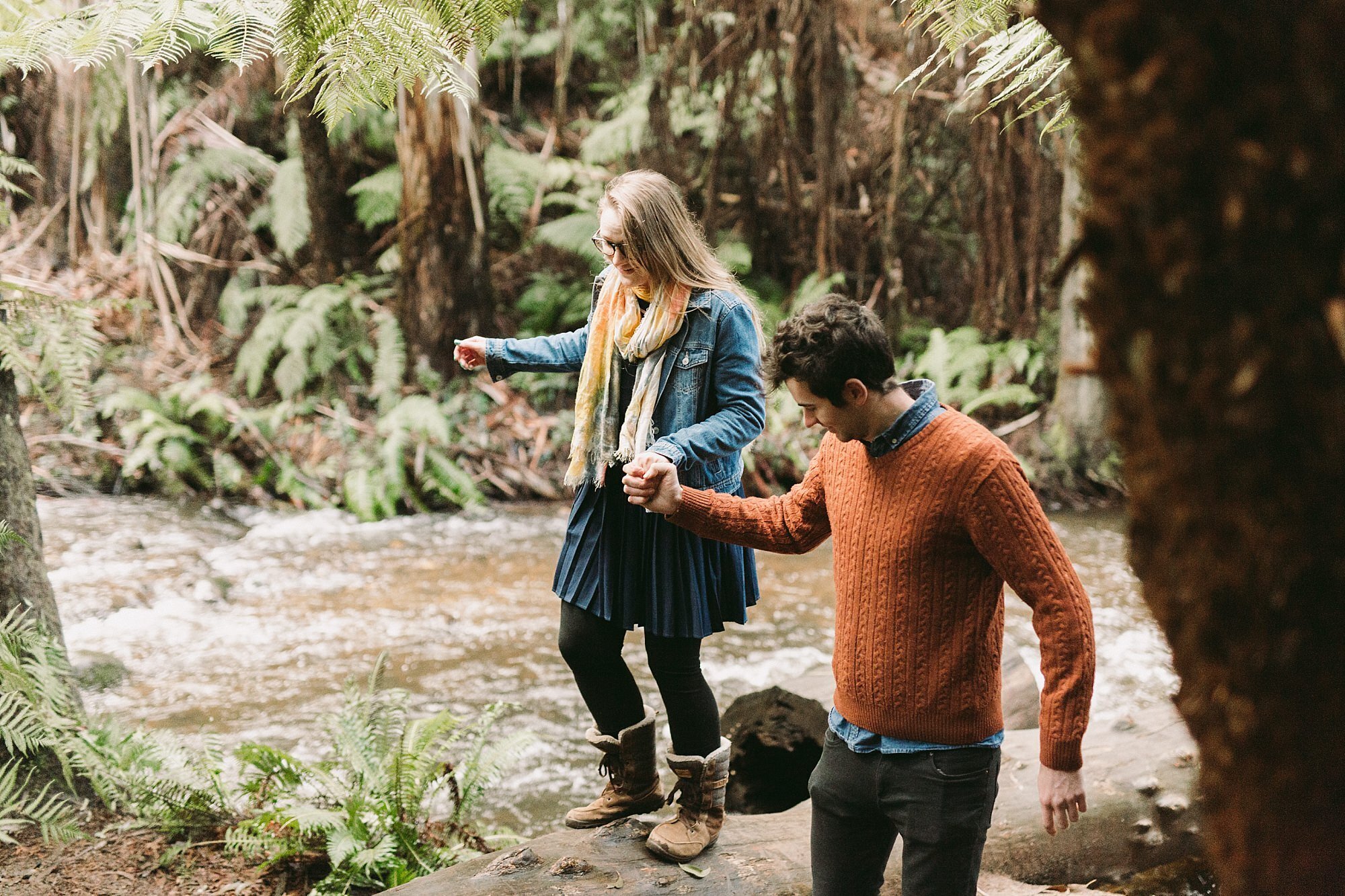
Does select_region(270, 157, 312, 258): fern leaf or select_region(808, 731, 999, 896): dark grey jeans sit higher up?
select_region(270, 157, 312, 258): fern leaf

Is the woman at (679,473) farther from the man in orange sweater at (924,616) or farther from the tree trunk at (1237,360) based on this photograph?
the tree trunk at (1237,360)

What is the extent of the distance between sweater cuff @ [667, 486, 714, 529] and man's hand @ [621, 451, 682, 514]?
0.5 inches

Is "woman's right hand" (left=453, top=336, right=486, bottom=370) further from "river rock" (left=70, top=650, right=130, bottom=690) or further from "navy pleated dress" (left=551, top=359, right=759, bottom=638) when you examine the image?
"river rock" (left=70, top=650, right=130, bottom=690)

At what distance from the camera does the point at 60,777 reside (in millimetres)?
3188

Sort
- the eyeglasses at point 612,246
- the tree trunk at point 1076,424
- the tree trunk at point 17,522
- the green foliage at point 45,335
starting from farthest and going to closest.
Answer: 1. the tree trunk at point 1076,424
2. the green foliage at point 45,335
3. the tree trunk at point 17,522
4. the eyeglasses at point 612,246

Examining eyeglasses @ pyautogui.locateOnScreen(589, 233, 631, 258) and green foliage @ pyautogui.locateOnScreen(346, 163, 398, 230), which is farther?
green foliage @ pyautogui.locateOnScreen(346, 163, 398, 230)

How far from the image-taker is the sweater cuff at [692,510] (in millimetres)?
2312

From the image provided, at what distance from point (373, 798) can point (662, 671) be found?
1.20 metres

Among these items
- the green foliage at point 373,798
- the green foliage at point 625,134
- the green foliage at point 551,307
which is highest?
the green foliage at point 625,134

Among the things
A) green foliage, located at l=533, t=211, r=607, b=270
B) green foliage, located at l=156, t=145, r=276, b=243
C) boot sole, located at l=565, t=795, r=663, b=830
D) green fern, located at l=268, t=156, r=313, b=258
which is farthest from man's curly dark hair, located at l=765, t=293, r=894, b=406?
green foliage, located at l=156, t=145, r=276, b=243

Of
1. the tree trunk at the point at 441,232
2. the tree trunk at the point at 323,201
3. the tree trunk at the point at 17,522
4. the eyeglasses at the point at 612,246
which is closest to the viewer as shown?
the eyeglasses at the point at 612,246

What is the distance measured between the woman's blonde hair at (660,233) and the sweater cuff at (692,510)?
70cm

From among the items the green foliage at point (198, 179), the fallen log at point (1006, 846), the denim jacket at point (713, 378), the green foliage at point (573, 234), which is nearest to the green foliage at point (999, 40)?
the denim jacket at point (713, 378)

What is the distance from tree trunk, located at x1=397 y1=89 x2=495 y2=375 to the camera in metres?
9.15
